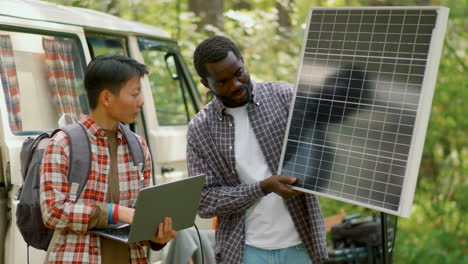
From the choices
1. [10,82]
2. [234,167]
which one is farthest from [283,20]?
[234,167]

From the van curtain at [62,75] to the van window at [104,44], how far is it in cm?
38

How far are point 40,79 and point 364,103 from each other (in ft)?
8.78

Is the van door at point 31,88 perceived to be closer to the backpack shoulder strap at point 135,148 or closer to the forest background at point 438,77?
the backpack shoulder strap at point 135,148

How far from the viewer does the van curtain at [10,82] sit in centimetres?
438

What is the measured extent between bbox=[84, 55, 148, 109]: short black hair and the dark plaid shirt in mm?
453

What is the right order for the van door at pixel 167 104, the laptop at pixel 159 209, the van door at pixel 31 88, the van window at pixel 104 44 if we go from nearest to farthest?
1. the laptop at pixel 159 209
2. the van door at pixel 31 88
3. the van window at pixel 104 44
4. the van door at pixel 167 104

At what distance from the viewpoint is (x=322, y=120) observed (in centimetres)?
306

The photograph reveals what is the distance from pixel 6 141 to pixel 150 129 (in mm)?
1724

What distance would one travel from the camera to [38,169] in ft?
9.31

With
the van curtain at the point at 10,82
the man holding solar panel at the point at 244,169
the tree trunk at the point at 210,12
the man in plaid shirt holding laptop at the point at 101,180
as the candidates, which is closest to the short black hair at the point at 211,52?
the man holding solar panel at the point at 244,169

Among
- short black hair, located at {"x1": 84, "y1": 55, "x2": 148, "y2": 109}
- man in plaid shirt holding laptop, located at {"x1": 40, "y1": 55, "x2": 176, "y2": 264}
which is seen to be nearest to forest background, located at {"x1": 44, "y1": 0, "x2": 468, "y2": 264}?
man in plaid shirt holding laptop, located at {"x1": 40, "y1": 55, "x2": 176, "y2": 264}

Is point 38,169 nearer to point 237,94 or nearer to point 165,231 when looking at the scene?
point 165,231

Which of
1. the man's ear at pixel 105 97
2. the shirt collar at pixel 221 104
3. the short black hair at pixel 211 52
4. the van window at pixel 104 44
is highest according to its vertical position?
the van window at pixel 104 44

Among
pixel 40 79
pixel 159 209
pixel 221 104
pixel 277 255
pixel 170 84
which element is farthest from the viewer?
pixel 170 84
